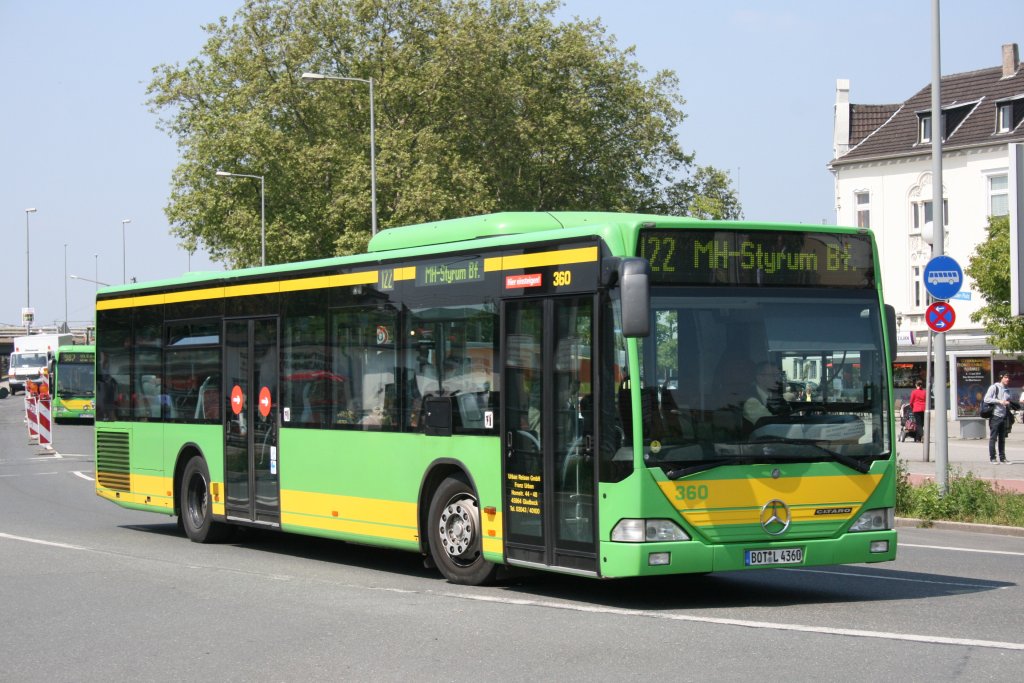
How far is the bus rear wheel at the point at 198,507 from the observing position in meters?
17.3

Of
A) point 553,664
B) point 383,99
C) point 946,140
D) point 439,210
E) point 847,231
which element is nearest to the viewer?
point 553,664

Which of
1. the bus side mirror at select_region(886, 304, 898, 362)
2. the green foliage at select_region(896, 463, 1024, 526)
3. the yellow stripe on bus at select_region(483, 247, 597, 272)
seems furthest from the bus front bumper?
the green foliage at select_region(896, 463, 1024, 526)

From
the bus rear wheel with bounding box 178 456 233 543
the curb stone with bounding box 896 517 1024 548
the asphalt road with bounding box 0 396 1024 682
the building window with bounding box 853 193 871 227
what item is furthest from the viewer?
the building window with bounding box 853 193 871 227

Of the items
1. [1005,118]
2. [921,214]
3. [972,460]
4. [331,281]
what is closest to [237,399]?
[331,281]

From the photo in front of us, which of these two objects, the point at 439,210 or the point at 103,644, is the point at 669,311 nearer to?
the point at 103,644

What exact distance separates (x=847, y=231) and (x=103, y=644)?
6318mm

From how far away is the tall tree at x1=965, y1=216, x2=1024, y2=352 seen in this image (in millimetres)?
47438

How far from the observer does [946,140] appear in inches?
2491

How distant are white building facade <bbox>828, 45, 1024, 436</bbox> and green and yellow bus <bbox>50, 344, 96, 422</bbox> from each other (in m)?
31.8

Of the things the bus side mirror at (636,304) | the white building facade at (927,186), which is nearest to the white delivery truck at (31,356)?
the white building facade at (927,186)

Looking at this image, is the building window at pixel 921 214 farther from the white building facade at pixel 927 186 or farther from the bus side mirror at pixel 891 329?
the bus side mirror at pixel 891 329

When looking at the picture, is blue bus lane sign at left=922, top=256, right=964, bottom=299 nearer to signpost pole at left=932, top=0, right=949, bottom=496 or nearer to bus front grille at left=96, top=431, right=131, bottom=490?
signpost pole at left=932, top=0, right=949, bottom=496

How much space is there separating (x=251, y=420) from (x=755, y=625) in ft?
24.7

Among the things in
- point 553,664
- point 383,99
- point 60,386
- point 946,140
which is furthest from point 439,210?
point 553,664
